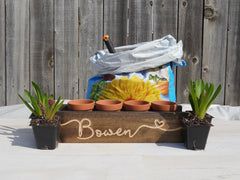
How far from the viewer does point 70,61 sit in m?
1.47

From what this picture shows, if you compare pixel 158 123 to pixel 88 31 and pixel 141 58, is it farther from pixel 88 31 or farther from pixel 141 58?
pixel 88 31

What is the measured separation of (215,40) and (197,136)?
1039 mm

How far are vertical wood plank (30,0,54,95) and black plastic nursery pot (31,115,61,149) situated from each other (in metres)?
0.96

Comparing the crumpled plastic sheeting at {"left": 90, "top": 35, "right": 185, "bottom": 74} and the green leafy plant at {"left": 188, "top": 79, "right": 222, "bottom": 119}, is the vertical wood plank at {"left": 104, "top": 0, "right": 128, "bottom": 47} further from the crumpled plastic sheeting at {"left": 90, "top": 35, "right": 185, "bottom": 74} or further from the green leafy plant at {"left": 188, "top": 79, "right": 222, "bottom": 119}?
the green leafy plant at {"left": 188, "top": 79, "right": 222, "bottom": 119}

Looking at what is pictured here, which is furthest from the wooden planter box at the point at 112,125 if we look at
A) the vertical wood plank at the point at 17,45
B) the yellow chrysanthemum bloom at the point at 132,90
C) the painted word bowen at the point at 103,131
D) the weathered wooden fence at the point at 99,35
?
the vertical wood plank at the point at 17,45

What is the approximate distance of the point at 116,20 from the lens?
1.43 meters

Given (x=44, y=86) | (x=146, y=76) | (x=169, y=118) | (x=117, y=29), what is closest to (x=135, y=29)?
(x=117, y=29)

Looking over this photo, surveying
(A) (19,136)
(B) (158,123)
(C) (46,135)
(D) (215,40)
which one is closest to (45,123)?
(C) (46,135)

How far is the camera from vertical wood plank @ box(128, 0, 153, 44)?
1422mm

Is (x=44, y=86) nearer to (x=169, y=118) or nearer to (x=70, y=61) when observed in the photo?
(x=70, y=61)

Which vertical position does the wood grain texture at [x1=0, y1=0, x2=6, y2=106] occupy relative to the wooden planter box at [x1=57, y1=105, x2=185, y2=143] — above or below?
above

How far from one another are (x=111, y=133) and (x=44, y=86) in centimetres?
100

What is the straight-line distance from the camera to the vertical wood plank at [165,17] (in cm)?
142

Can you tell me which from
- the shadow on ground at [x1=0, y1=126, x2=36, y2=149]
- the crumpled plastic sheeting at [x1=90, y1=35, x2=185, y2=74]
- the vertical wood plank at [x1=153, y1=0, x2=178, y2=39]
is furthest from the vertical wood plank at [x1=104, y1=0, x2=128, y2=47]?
the shadow on ground at [x1=0, y1=126, x2=36, y2=149]
